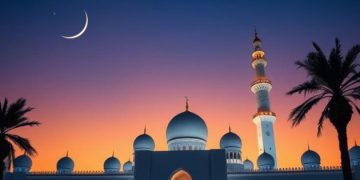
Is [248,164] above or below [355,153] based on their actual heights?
below

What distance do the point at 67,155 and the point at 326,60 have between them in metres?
29.5

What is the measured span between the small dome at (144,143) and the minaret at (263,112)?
11843mm

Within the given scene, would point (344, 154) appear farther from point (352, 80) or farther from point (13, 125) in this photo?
point (13, 125)

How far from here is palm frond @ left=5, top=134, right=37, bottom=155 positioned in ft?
58.2

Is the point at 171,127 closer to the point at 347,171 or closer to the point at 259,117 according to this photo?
the point at 259,117

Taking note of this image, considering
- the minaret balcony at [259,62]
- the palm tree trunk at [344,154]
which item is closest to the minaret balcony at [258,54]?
the minaret balcony at [259,62]

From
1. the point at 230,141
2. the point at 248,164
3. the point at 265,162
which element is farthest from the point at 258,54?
the point at 265,162

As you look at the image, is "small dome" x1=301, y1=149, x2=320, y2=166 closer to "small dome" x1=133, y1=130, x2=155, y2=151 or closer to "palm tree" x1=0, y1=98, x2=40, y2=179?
"small dome" x1=133, y1=130, x2=155, y2=151

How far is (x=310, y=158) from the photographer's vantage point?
103 ft

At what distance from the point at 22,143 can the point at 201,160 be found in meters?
11.9

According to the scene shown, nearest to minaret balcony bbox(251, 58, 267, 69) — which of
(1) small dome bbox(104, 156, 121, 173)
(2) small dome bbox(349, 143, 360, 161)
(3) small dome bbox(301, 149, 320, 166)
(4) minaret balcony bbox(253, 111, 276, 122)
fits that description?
(4) minaret balcony bbox(253, 111, 276, 122)

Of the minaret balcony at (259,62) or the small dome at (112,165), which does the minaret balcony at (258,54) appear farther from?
the small dome at (112,165)

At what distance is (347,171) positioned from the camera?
12.8 metres

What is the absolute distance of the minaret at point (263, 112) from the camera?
34500 millimetres
